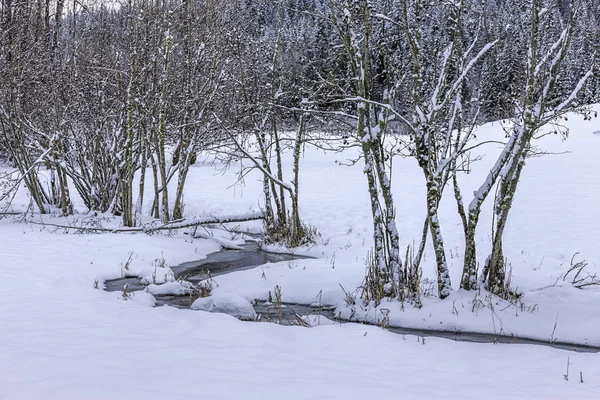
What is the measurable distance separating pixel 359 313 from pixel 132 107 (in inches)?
336

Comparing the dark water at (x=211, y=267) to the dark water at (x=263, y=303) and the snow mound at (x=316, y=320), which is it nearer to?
the dark water at (x=263, y=303)

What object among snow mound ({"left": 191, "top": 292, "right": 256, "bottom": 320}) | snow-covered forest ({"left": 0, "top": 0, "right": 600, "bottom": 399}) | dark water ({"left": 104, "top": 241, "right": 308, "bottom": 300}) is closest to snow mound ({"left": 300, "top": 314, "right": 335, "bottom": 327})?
snow-covered forest ({"left": 0, "top": 0, "right": 600, "bottom": 399})

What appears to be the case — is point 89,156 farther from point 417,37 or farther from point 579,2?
point 579,2

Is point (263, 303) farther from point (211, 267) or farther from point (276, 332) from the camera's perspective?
point (211, 267)

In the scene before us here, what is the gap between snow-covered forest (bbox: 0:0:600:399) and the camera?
4289 mm

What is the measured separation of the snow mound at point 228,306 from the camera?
21.4 ft

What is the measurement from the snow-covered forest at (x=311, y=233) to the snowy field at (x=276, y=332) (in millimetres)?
35

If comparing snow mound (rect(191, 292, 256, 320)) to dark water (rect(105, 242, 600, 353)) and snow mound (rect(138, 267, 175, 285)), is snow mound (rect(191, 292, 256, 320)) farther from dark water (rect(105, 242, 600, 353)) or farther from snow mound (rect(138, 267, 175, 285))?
snow mound (rect(138, 267, 175, 285))

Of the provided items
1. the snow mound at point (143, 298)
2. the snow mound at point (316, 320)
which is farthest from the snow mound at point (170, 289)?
the snow mound at point (316, 320)

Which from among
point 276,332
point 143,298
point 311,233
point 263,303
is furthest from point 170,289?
point 311,233

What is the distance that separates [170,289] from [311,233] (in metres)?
5.13

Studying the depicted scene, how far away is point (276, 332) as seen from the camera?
543 centimetres

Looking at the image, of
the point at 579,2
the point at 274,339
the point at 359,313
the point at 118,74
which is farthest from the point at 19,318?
the point at 118,74

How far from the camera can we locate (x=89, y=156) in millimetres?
14602
